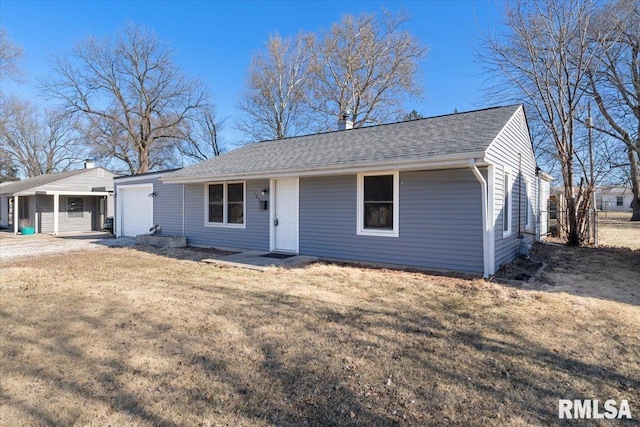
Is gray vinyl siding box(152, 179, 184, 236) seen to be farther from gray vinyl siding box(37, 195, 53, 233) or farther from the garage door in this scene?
gray vinyl siding box(37, 195, 53, 233)

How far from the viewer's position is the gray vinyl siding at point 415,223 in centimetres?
680

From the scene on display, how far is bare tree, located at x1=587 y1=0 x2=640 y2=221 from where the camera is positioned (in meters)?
11.1

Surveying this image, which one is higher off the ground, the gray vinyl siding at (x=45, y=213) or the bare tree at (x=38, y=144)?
the bare tree at (x=38, y=144)

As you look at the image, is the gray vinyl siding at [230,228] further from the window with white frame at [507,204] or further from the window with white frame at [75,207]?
the window with white frame at [75,207]

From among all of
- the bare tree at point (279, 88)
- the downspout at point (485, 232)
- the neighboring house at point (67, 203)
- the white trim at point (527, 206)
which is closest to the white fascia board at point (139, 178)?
the neighboring house at point (67, 203)

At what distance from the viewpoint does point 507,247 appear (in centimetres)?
798

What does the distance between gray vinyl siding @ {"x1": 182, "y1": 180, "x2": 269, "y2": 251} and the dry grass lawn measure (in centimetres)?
401

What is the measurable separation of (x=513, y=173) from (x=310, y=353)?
764cm

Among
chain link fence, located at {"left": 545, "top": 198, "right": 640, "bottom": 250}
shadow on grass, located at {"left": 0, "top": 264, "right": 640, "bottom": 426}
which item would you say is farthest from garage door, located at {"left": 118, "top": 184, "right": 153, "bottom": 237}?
chain link fence, located at {"left": 545, "top": 198, "right": 640, "bottom": 250}

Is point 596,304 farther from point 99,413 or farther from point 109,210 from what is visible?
point 109,210

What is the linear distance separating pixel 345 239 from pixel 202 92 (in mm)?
25062

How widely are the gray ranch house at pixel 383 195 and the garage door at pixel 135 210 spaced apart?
2.14m

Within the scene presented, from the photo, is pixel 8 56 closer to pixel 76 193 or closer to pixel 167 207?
pixel 76 193

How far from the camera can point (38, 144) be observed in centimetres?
3703
